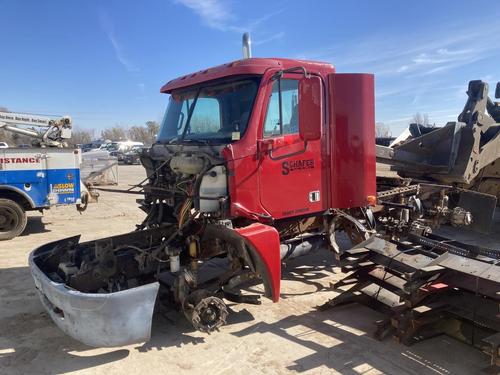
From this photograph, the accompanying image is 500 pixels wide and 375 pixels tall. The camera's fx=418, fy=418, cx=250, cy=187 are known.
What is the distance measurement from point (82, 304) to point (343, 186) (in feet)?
10.2

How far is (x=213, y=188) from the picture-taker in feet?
13.7

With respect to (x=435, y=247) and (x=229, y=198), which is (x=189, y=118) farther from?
(x=435, y=247)

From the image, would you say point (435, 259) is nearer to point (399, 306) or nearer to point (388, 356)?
point (399, 306)

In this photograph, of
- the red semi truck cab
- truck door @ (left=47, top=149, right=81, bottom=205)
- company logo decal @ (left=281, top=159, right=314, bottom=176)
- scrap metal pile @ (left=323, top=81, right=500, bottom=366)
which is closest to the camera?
scrap metal pile @ (left=323, top=81, right=500, bottom=366)

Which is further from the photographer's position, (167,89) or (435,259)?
(167,89)

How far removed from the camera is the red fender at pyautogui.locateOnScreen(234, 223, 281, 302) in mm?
3955

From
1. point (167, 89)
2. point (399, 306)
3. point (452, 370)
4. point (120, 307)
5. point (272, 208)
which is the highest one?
point (167, 89)

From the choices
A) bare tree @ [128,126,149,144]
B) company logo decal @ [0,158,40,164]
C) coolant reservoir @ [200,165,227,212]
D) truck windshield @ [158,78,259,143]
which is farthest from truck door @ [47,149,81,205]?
bare tree @ [128,126,149,144]

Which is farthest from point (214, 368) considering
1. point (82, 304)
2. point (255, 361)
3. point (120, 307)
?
point (82, 304)

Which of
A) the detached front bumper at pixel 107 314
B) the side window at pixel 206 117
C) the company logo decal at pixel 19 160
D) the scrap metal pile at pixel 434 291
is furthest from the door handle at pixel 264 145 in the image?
the company logo decal at pixel 19 160

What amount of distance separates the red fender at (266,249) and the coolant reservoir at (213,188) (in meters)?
0.38

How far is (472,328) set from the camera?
3.88m

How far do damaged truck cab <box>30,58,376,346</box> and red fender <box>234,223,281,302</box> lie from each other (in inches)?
0.4

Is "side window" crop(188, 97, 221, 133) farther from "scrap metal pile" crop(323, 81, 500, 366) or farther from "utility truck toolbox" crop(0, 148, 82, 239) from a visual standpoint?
"utility truck toolbox" crop(0, 148, 82, 239)
